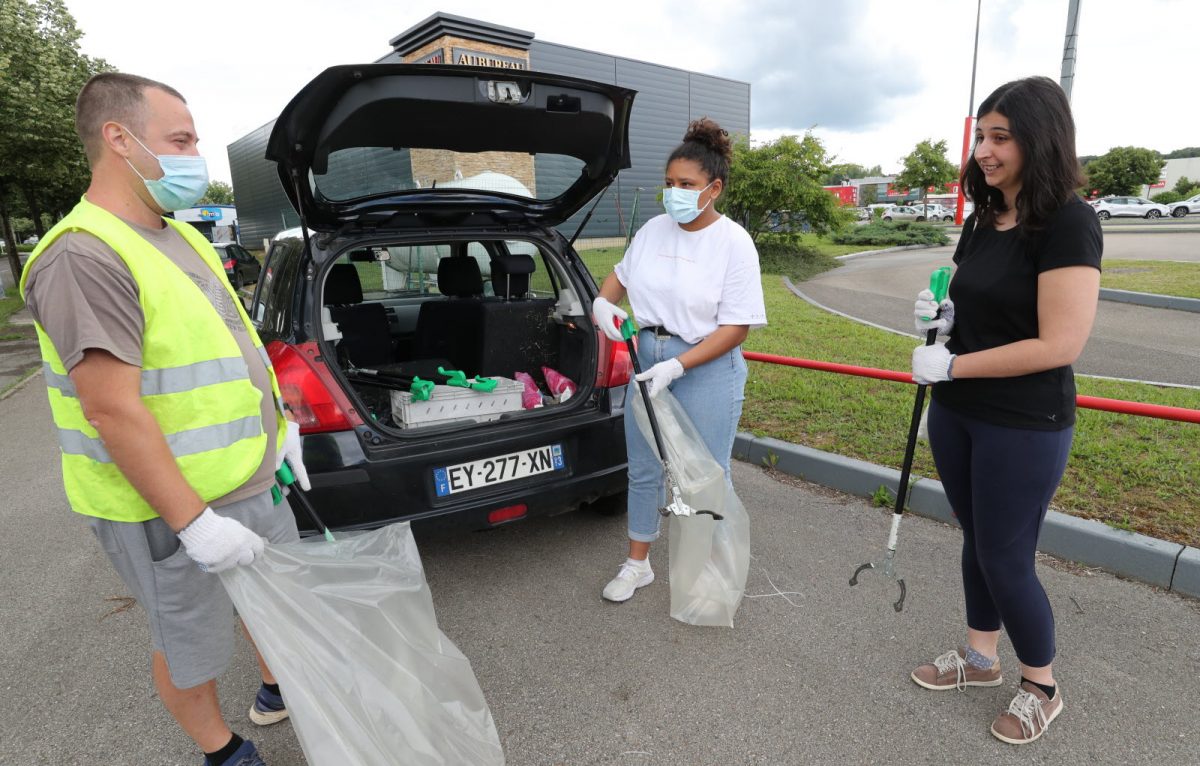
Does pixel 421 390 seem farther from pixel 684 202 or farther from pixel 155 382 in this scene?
pixel 155 382

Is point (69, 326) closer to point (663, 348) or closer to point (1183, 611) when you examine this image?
point (663, 348)

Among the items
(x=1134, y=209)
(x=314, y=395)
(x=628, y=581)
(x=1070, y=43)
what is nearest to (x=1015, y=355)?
(x=628, y=581)

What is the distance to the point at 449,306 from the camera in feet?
13.1

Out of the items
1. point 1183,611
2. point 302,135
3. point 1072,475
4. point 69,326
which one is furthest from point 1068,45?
point 69,326

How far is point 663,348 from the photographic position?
8.57 feet

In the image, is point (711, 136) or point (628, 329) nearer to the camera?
point (711, 136)

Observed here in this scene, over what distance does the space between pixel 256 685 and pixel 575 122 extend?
249 centimetres

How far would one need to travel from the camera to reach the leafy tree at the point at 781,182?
49.9ft

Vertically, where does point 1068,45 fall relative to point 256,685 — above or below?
above

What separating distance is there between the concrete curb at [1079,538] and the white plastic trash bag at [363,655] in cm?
248

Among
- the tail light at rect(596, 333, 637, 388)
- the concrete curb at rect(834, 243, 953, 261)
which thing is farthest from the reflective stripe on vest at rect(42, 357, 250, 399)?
the concrete curb at rect(834, 243, 953, 261)

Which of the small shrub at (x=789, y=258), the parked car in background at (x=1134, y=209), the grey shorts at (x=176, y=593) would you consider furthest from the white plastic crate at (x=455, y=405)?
the parked car in background at (x=1134, y=209)

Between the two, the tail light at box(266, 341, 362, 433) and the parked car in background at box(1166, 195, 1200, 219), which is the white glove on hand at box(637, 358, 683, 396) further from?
the parked car in background at box(1166, 195, 1200, 219)

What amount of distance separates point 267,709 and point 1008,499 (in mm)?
2364
